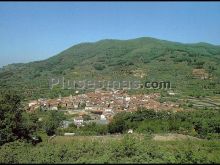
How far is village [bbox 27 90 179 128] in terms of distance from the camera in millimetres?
43375

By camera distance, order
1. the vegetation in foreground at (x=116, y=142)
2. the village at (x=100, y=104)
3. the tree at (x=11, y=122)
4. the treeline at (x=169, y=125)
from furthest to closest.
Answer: the village at (x=100, y=104), the treeline at (x=169, y=125), the tree at (x=11, y=122), the vegetation in foreground at (x=116, y=142)

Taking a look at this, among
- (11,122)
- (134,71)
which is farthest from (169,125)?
(134,71)

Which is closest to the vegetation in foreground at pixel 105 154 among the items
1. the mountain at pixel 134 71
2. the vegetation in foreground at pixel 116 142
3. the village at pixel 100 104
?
the vegetation in foreground at pixel 116 142

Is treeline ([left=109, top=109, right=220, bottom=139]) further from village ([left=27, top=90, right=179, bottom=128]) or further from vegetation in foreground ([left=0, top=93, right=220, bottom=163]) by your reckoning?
village ([left=27, top=90, right=179, bottom=128])

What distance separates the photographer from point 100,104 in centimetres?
5041

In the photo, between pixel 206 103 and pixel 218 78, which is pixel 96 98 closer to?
pixel 206 103

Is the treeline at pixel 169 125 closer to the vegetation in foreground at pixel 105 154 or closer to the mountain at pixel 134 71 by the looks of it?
the vegetation in foreground at pixel 105 154

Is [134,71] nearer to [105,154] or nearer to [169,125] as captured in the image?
[169,125]

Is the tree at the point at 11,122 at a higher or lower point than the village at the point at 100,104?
higher

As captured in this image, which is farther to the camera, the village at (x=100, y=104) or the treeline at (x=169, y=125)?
the village at (x=100, y=104)

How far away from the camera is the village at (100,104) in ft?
142

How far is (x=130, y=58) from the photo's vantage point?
320 feet

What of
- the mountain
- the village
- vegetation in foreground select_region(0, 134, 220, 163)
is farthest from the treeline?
the mountain

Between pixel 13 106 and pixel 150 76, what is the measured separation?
2175 inches
